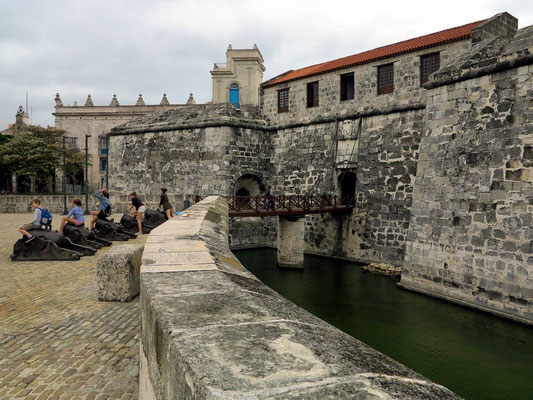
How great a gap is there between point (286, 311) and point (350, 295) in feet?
35.8

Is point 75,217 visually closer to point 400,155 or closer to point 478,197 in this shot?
point 478,197

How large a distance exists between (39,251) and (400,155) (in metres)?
12.3

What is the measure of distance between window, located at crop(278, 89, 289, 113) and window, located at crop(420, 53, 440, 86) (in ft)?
22.3

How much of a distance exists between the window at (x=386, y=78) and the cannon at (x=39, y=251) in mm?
12792

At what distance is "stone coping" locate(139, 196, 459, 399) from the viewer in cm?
115

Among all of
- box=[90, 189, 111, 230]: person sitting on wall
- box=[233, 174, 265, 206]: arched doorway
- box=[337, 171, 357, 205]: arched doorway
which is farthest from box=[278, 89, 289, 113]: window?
box=[90, 189, 111, 230]: person sitting on wall

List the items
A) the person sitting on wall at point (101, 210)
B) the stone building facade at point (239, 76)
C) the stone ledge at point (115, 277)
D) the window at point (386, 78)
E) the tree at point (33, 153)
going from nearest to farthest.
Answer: the stone ledge at point (115, 277) < the person sitting on wall at point (101, 210) < the window at point (386, 78) < the tree at point (33, 153) < the stone building facade at point (239, 76)

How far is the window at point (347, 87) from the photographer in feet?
56.8

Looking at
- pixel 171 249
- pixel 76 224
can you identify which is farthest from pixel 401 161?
pixel 171 249

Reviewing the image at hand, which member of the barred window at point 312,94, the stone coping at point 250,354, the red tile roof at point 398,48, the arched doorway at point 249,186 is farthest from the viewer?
the arched doorway at point 249,186

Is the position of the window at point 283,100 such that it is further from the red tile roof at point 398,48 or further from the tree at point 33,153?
the tree at point 33,153

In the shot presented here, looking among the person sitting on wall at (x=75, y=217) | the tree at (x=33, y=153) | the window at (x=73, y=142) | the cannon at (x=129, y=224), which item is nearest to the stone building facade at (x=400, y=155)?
the cannon at (x=129, y=224)

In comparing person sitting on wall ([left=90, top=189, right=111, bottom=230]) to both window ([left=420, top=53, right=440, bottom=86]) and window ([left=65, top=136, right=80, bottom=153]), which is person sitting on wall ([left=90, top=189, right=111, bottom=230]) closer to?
window ([left=420, top=53, right=440, bottom=86])

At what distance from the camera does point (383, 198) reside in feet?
50.5
